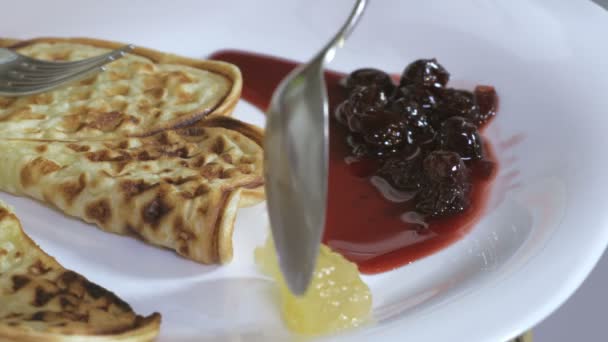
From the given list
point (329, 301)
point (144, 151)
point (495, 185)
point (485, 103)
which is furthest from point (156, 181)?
point (485, 103)

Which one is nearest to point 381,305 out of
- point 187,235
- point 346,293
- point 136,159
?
point 346,293

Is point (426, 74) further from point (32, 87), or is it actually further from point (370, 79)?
point (32, 87)

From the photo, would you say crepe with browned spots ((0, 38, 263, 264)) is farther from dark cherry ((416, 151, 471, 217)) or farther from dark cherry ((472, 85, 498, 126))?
dark cherry ((472, 85, 498, 126))

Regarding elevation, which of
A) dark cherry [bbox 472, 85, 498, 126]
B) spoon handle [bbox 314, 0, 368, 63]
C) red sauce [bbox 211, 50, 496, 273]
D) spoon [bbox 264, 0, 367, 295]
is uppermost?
spoon handle [bbox 314, 0, 368, 63]

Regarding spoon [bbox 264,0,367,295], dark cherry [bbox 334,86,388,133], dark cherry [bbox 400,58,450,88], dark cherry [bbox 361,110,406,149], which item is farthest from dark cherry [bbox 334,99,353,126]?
spoon [bbox 264,0,367,295]

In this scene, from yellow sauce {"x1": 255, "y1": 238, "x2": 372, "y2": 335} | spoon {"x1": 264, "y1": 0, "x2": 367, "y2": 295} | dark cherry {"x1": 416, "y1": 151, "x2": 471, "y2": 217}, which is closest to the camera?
spoon {"x1": 264, "y1": 0, "x2": 367, "y2": 295}

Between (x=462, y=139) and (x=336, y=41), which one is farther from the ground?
(x=336, y=41)

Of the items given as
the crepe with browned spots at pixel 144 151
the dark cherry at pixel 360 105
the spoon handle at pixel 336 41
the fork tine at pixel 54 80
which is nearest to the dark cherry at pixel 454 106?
the dark cherry at pixel 360 105
